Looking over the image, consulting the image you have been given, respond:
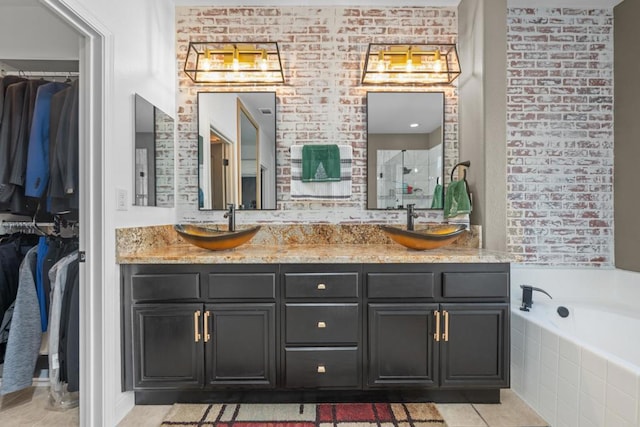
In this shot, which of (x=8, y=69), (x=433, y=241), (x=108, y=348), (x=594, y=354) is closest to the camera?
(x=594, y=354)

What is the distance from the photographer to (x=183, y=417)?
191 cm

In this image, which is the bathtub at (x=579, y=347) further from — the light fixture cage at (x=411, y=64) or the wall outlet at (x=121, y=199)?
Result: the wall outlet at (x=121, y=199)

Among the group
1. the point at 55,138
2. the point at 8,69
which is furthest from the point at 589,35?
the point at 8,69

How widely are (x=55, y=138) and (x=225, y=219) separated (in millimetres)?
1208

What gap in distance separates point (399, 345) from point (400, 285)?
1.19 ft

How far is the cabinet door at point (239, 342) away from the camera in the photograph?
1965 mm

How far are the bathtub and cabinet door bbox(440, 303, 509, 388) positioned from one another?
8.7 inches

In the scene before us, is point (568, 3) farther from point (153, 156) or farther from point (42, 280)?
point (42, 280)

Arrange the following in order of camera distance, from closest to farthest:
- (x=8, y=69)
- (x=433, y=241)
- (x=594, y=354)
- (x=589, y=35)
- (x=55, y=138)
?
(x=594, y=354) < (x=55, y=138) < (x=433, y=241) < (x=8, y=69) < (x=589, y=35)

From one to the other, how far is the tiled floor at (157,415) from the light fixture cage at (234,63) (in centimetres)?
242

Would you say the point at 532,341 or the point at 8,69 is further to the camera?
the point at 8,69

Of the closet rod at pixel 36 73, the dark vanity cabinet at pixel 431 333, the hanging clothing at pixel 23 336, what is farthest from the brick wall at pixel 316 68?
the hanging clothing at pixel 23 336

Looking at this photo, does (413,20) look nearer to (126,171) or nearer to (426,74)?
(426,74)

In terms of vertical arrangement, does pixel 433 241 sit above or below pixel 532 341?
above
